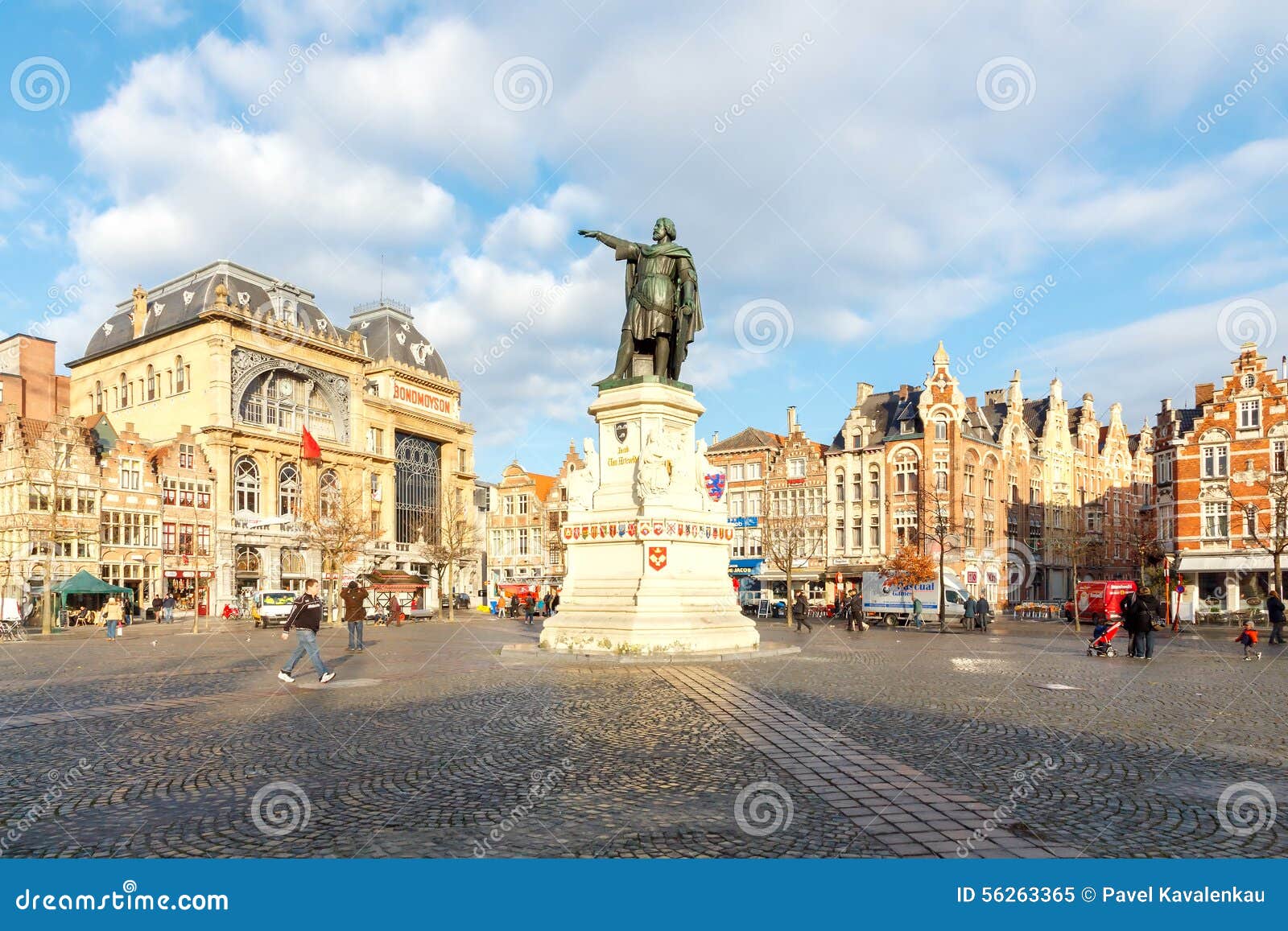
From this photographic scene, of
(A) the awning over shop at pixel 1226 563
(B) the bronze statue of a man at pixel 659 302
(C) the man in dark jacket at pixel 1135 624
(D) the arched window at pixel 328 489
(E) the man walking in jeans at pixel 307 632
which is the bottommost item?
(A) the awning over shop at pixel 1226 563

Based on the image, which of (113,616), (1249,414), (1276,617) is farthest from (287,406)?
(1276,617)

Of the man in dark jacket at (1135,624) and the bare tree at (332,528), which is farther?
the bare tree at (332,528)

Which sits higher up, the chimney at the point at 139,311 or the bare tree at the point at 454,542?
the chimney at the point at 139,311

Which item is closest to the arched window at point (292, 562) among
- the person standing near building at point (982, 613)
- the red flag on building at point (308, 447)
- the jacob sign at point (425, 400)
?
the red flag on building at point (308, 447)

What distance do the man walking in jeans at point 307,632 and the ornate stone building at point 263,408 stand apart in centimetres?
5080

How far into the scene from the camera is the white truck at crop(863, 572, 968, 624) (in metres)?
48.4

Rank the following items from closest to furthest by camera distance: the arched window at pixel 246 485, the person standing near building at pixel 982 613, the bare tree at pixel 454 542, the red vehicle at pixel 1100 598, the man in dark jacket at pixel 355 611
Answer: the man in dark jacket at pixel 355 611
the person standing near building at pixel 982 613
the red vehicle at pixel 1100 598
the bare tree at pixel 454 542
the arched window at pixel 246 485

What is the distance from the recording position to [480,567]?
89625 millimetres

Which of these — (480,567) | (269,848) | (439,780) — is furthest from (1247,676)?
(480,567)

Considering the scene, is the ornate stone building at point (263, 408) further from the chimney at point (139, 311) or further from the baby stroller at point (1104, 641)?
the baby stroller at point (1104, 641)

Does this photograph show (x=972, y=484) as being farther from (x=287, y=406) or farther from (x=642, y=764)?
(x=642, y=764)

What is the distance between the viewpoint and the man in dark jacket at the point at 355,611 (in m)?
24.5

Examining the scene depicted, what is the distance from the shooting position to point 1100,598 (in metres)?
50.8

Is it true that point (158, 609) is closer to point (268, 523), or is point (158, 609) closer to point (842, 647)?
point (268, 523)
